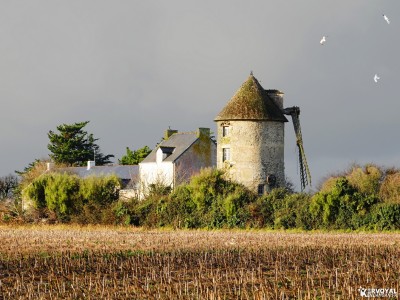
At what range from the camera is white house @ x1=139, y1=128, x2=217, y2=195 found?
2889 inches

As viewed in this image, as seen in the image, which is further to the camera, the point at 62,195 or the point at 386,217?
the point at 62,195

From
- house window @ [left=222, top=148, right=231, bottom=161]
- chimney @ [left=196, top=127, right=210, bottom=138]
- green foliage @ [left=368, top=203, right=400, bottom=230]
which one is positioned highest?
chimney @ [left=196, top=127, right=210, bottom=138]

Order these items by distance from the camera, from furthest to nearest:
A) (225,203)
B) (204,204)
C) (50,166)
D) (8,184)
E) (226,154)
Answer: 1. (8,184)
2. (50,166)
3. (226,154)
4. (204,204)
5. (225,203)

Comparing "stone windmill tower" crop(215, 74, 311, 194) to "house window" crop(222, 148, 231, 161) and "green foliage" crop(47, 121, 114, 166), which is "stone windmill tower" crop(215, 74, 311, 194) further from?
"green foliage" crop(47, 121, 114, 166)

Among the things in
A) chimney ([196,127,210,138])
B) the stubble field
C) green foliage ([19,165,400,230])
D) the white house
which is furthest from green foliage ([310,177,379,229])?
chimney ([196,127,210,138])

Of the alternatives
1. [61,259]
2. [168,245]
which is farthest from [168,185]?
[61,259]

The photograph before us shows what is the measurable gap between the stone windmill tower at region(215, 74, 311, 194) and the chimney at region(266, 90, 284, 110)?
5.95 ft

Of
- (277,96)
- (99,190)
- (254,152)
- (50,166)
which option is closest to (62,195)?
(99,190)

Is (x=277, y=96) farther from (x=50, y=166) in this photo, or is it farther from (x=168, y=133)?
(x=50, y=166)

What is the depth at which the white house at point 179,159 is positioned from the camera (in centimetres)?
7338

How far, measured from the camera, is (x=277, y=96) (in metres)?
69.8

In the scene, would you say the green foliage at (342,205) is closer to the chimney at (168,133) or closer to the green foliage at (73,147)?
the chimney at (168,133)

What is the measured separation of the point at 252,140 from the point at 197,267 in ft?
114

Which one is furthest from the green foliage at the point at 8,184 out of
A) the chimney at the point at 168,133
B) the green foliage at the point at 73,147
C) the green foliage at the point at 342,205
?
the green foliage at the point at 342,205
